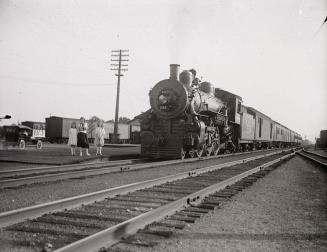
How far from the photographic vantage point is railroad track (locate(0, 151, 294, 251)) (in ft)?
10.8

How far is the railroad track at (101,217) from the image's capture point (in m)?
3.29

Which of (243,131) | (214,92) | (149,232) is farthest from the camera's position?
(243,131)

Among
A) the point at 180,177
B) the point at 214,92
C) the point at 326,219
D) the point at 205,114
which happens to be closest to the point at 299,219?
the point at 326,219

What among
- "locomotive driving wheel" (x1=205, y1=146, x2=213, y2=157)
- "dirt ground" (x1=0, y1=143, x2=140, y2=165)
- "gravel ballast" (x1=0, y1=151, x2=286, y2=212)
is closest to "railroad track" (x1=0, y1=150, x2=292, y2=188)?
"gravel ballast" (x1=0, y1=151, x2=286, y2=212)

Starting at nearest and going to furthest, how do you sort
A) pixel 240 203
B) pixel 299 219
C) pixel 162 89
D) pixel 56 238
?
pixel 56 238, pixel 299 219, pixel 240 203, pixel 162 89

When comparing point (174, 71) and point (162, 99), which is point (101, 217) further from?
point (174, 71)

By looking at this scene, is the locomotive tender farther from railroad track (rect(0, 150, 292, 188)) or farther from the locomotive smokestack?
railroad track (rect(0, 150, 292, 188))

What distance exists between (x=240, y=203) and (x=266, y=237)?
182 centimetres

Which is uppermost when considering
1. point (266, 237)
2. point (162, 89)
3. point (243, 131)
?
point (162, 89)

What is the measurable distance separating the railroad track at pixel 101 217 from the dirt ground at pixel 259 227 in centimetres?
25

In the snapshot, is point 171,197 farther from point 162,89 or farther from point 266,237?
point 162,89

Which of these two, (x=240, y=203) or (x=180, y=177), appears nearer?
(x=240, y=203)

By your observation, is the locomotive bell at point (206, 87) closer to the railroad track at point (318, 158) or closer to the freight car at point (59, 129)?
the railroad track at point (318, 158)

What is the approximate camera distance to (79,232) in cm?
Answer: 364
